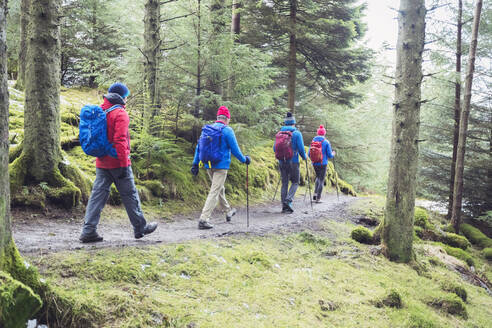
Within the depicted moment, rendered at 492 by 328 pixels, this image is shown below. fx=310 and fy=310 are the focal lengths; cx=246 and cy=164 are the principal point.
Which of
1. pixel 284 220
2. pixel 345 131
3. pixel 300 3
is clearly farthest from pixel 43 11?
pixel 345 131

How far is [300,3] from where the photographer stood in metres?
13.2

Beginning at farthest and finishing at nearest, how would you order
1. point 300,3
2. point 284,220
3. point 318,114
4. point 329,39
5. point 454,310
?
1. point 318,114
2. point 329,39
3. point 300,3
4. point 284,220
5. point 454,310

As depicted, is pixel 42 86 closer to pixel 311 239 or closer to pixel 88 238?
pixel 88 238

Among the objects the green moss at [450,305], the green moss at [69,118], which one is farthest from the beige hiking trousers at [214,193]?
the green moss at [69,118]

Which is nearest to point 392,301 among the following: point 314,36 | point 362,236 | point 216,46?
point 362,236

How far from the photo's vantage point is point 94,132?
172 inches

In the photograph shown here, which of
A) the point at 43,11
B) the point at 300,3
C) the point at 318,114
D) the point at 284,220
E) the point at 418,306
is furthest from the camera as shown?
the point at 318,114

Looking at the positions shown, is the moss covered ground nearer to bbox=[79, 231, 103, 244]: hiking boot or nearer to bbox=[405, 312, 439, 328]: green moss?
bbox=[405, 312, 439, 328]: green moss

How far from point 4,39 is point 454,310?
22.2 ft

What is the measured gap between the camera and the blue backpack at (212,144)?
654 cm

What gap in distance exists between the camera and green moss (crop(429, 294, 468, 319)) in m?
5.07

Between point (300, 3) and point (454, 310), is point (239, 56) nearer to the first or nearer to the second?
point (300, 3)

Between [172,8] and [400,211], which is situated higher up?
[172,8]

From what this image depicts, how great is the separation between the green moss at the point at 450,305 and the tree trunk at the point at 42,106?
7.05 metres
